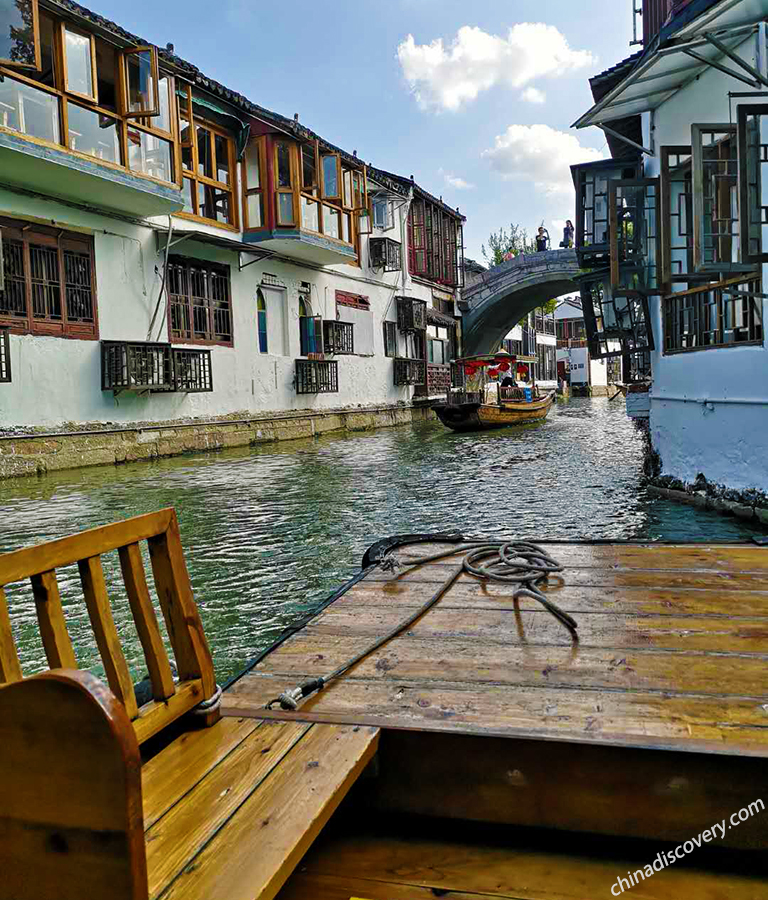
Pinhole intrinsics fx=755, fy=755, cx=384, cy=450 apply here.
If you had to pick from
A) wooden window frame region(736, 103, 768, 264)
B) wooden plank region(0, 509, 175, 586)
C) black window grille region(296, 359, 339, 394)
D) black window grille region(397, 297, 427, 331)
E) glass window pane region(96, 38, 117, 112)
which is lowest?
wooden plank region(0, 509, 175, 586)

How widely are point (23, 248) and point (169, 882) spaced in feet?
41.7

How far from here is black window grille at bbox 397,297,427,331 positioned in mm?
25922

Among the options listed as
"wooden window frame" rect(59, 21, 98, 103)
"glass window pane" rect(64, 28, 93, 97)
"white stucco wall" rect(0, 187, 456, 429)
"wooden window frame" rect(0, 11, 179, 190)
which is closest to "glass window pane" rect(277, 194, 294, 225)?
"white stucco wall" rect(0, 187, 456, 429)

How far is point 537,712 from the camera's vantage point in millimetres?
2186

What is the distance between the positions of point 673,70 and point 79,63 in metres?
8.97

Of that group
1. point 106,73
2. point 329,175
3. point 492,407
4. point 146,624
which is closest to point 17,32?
point 106,73

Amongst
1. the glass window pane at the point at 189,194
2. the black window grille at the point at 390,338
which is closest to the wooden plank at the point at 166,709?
the glass window pane at the point at 189,194

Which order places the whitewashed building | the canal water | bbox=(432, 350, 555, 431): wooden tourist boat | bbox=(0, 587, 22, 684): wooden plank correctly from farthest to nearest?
bbox=(432, 350, 555, 431): wooden tourist boat < the whitewashed building < the canal water < bbox=(0, 587, 22, 684): wooden plank

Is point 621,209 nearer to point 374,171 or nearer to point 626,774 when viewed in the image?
point 626,774

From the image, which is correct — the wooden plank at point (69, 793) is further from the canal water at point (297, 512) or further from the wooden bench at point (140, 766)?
the canal water at point (297, 512)

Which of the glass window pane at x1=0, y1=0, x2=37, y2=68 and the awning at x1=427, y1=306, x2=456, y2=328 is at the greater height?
the glass window pane at x1=0, y1=0, x2=37, y2=68

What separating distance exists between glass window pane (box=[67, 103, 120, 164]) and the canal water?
5222mm

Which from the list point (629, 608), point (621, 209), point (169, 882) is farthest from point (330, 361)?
point (169, 882)

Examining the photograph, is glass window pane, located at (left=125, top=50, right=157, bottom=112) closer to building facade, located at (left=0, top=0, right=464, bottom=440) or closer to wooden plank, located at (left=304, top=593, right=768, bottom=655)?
building facade, located at (left=0, top=0, right=464, bottom=440)
